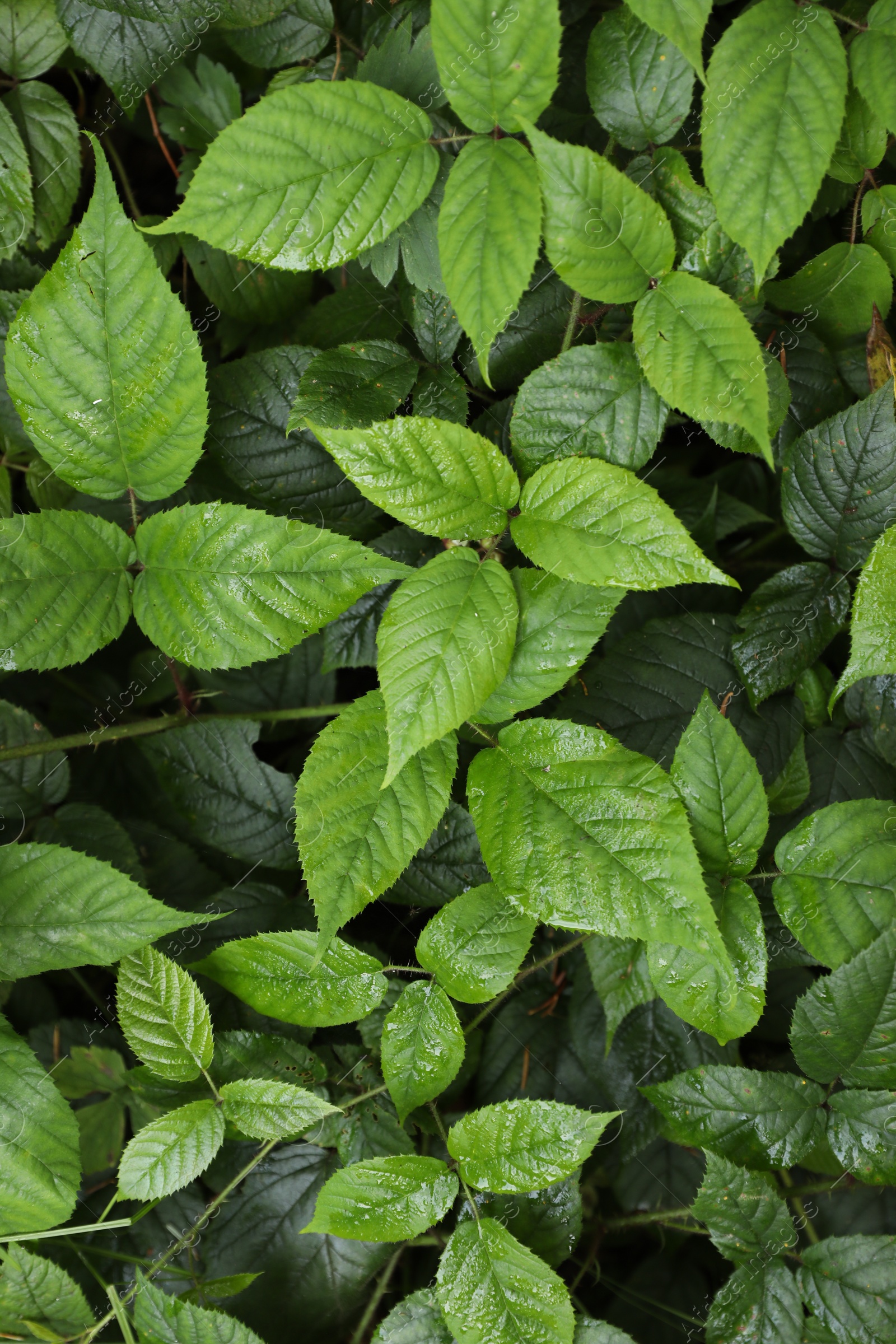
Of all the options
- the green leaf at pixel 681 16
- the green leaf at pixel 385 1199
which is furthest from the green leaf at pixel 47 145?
the green leaf at pixel 385 1199

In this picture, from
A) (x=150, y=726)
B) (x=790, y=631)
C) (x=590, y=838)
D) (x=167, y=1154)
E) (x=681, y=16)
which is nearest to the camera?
(x=681, y=16)

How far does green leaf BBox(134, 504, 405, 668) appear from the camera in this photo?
3.90 feet

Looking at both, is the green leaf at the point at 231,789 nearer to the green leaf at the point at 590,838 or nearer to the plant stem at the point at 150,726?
the plant stem at the point at 150,726

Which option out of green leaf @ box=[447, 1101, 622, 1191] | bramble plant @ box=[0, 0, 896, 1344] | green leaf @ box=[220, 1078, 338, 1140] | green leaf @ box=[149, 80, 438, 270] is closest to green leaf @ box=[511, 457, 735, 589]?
bramble plant @ box=[0, 0, 896, 1344]

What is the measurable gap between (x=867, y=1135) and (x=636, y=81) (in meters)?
1.58

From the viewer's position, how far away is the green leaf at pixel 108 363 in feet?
3.85

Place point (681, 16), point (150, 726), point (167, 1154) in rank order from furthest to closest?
point (150, 726) < point (167, 1154) < point (681, 16)

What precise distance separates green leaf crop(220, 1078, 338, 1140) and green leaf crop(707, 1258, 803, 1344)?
2.12ft

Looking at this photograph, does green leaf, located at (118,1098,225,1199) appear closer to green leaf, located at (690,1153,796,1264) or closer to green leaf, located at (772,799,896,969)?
green leaf, located at (690,1153,796,1264)

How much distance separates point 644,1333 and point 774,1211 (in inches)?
23.1

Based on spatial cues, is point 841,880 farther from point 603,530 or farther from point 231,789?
point 231,789

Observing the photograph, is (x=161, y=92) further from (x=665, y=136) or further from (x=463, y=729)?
(x=463, y=729)

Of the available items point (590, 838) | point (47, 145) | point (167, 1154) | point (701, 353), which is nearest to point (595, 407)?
point (701, 353)

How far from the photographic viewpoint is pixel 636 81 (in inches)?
48.5
